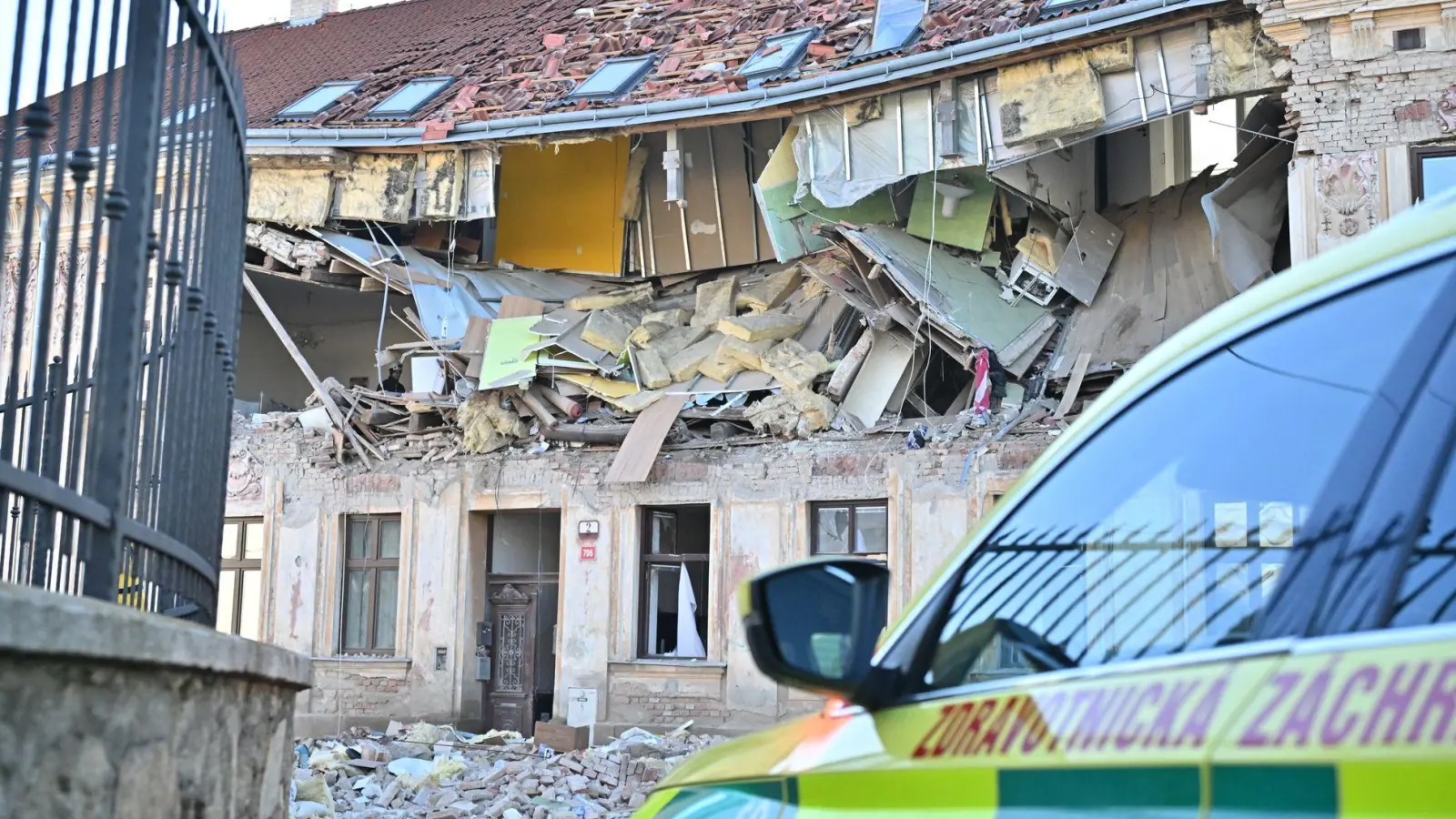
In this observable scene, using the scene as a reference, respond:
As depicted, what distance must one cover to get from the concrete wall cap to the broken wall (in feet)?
47.0

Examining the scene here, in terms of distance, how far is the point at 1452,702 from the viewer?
49.9 inches

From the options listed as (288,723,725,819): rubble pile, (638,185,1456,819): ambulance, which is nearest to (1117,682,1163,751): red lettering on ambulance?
(638,185,1456,819): ambulance

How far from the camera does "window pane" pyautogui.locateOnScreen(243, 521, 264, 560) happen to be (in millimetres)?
22391

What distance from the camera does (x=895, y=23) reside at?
1855 centimetres

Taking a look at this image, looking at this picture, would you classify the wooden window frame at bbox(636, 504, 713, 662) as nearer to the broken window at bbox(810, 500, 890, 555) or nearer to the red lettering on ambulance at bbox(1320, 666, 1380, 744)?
the broken window at bbox(810, 500, 890, 555)

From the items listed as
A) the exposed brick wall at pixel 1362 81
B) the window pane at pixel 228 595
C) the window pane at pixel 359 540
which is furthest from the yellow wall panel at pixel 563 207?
the exposed brick wall at pixel 1362 81

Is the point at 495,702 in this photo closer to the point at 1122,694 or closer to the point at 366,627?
the point at 366,627

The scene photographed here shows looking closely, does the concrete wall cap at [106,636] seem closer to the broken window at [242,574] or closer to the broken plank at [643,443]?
the broken plank at [643,443]

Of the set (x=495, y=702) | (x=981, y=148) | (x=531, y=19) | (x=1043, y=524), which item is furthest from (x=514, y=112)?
(x=1043, y=524)

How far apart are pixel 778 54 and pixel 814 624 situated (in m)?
17.8

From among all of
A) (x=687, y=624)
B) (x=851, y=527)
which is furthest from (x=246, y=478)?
(x=851, y=527)

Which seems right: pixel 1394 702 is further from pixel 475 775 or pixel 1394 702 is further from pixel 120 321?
pixel 475 775

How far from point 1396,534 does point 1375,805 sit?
31 cm

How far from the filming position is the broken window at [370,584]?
21.6 m
